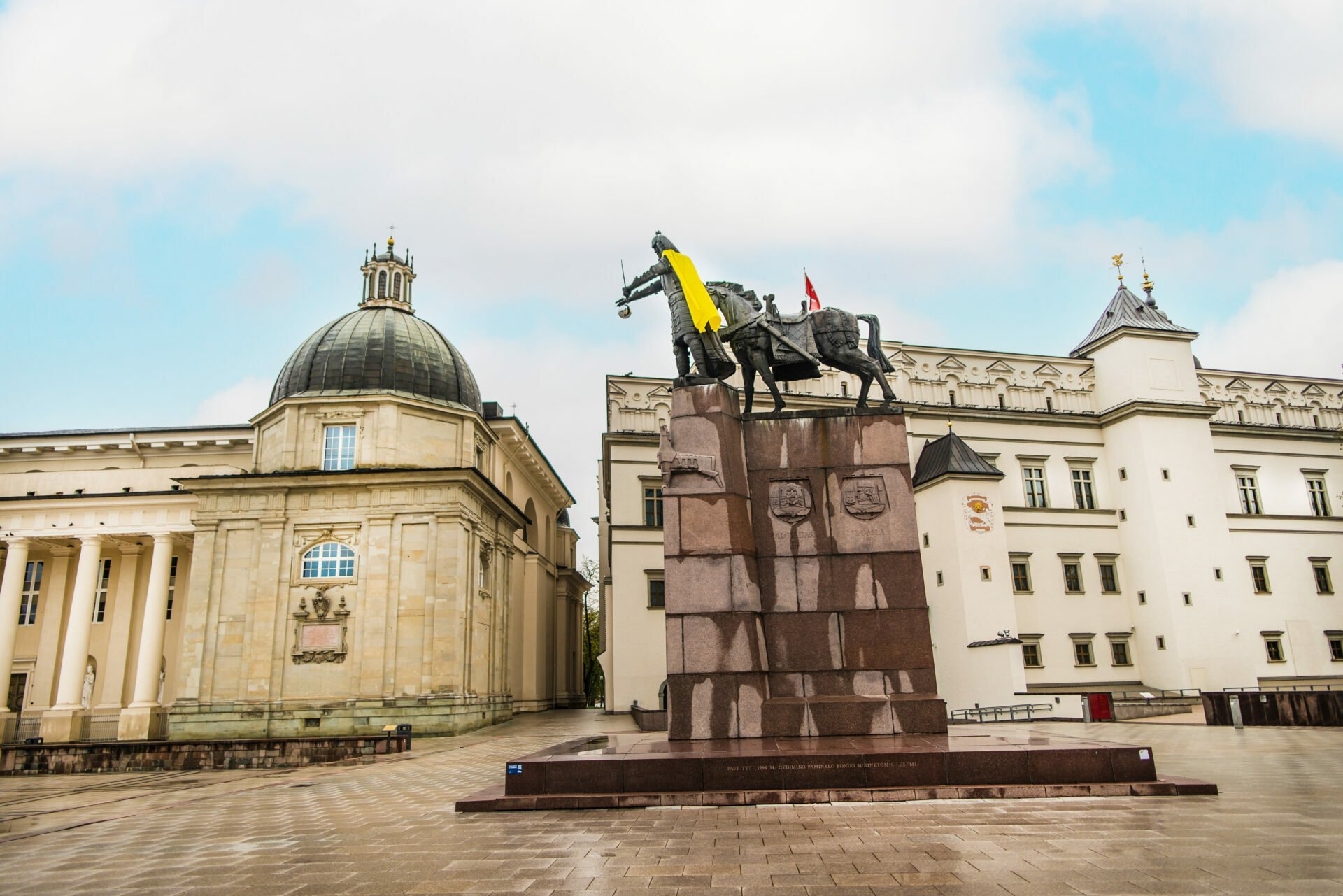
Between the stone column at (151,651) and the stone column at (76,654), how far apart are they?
2.03 metres

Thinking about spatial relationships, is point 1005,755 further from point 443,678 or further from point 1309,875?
point 443,678

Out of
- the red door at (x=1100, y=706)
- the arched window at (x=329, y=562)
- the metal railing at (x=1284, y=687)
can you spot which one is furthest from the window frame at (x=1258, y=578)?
the arched window at (x=329, y=562)

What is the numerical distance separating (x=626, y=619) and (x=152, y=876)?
30.9m

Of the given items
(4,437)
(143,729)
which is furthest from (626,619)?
(4,437)

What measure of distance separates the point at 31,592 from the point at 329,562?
19.5 meters

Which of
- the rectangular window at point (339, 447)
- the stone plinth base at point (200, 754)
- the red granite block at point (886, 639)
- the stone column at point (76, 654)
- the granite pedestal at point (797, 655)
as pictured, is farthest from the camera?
the rectangular window at point (339, 447)

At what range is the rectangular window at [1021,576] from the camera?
41062 mm

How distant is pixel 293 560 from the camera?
3578 centimetres

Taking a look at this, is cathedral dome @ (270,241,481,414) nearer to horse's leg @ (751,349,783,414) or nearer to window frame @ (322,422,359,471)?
window frame @ (322,422,359,471)

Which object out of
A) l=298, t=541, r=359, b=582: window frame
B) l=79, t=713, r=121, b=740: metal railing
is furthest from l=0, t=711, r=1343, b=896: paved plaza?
l=79, t=713, r=121, b=740: metal railing

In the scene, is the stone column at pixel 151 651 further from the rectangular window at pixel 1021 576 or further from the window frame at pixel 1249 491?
the window frame at pixel 1249 491

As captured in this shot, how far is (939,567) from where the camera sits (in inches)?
1454

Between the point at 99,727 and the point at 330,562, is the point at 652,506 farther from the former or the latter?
the point at 99,727

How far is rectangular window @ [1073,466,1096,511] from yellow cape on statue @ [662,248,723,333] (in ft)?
117
